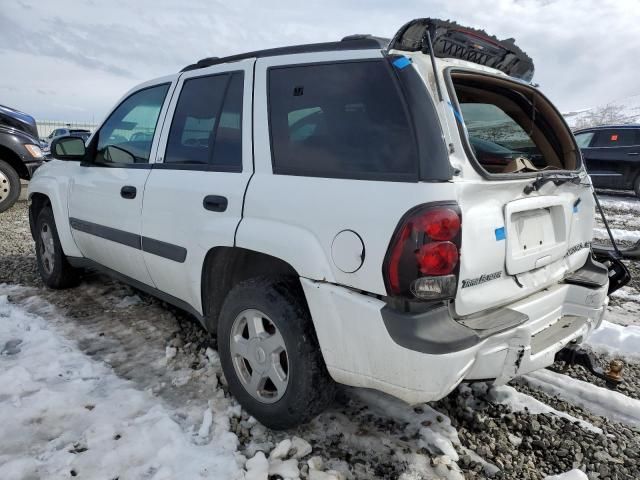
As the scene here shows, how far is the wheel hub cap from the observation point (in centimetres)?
226

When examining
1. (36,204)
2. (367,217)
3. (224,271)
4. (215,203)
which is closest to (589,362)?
(367,217)

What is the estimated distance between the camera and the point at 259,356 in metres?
2.32

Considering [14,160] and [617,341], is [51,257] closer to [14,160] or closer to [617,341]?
[617,341]

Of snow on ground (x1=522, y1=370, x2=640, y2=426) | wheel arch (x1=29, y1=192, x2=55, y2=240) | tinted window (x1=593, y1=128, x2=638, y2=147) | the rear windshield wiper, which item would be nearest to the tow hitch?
snow on ground (x1=522, y1=370, x2=640, y2=426)

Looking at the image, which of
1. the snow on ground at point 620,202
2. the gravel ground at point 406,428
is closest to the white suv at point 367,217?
the gravel ground at point 406,428

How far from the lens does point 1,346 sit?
3164mm

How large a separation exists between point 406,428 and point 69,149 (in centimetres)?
333

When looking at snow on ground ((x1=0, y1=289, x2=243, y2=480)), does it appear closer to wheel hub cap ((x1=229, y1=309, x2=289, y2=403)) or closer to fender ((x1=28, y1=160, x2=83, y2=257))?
wheel hub cap ((x1=229, y1=309, x2=289, y2=403))

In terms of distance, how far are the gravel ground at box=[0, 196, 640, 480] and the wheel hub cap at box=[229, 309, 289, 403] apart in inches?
8.6

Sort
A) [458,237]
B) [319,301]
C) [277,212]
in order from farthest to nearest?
1. [277,212]
2. [319,301]
3. [458,237]

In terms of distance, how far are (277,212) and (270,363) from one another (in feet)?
2.50

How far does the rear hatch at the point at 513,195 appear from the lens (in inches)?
74.0

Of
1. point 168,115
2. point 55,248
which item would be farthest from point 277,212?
point 55,248

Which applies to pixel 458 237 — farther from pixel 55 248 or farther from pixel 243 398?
pixel 55 248
